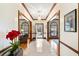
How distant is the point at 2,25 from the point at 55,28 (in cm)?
1045

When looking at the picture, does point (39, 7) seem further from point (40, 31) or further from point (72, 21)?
point (40, 31)

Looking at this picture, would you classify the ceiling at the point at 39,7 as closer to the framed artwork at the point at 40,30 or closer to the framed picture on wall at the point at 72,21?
the framed picture on wall at the point at 72,21

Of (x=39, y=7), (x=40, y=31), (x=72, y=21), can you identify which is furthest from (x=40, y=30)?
(x=72, y=21)

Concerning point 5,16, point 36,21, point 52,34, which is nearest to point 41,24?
point 36,21

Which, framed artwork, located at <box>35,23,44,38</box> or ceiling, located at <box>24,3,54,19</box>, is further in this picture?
framed artwork, located at <box>35,23,44,38</box>

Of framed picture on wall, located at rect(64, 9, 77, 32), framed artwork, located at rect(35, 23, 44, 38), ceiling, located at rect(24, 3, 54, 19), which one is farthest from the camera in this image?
framed artwork, located at rect(35, 23, 44, 38)

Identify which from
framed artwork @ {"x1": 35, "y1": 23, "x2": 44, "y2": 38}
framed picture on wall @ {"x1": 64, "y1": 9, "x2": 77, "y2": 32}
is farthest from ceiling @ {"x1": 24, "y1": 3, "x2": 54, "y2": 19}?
framed artwork @ {"x1": 35, "y1": 23, "x2": 44, "y2": 38}

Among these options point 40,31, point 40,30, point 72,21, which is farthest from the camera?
point 40,30

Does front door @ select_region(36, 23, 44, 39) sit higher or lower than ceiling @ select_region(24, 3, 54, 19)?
lower

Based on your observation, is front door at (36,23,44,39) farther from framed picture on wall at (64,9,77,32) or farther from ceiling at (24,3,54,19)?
framed picture on wall at (64,9,77,32)

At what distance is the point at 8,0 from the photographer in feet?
6.97

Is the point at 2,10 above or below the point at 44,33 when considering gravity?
above

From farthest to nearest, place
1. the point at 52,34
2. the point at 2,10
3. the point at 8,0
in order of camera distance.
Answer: the point at 52,34, the point at 2,10, the point at 8,0

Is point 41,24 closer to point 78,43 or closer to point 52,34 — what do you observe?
point 52,34
